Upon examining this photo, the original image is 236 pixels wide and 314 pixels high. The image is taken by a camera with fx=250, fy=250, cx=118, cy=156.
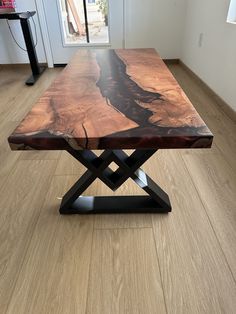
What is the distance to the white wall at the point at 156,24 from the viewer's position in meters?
2.80

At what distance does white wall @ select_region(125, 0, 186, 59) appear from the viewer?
2.80 meters

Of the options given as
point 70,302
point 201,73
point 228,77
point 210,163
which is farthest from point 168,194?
point 201,73

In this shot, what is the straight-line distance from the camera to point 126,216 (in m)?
1.08

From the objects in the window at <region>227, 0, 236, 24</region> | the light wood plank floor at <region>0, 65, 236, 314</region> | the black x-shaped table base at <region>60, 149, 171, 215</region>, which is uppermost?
the window at <region>227, 0, 236, 24</region>

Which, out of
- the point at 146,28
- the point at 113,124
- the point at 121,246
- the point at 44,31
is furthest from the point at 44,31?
the point at 121,246

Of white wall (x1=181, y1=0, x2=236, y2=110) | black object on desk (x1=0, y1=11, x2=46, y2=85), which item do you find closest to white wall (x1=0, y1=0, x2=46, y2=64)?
black object on desk (x1=0, y1=11, x2=46, y2=85)

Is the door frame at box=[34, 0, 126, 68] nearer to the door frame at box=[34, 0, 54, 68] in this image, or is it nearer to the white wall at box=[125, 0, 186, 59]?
the door frame at box=[34, 0, 54, 68]

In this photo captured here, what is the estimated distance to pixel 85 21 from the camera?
293cm

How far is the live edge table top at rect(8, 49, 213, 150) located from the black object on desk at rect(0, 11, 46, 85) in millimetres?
1652

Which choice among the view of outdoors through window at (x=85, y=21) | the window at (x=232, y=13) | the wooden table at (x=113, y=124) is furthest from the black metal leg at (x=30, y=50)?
the window at (x=232, y=13)

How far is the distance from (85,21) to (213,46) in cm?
158

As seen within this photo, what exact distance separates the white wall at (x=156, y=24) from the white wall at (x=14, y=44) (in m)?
1.05

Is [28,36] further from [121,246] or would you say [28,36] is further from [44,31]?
[121,246]

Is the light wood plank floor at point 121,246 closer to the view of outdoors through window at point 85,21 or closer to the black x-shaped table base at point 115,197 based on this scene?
the black x-shaped table base at point 115,197
